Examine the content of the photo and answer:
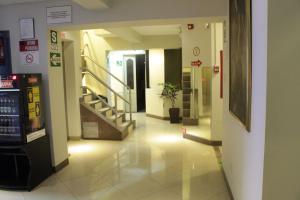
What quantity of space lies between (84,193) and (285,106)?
9.06ft

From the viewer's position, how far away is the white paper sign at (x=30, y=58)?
4.11 metres

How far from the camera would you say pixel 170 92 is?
8242 mm

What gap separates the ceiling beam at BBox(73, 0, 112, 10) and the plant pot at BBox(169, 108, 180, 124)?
4903mm

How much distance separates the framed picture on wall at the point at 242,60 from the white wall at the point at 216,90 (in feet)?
8.21

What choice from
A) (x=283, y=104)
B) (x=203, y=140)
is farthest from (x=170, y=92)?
(x=283, y=104)

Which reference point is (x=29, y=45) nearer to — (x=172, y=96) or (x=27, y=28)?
(x=27, y=28)

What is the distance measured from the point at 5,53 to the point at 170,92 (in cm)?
504

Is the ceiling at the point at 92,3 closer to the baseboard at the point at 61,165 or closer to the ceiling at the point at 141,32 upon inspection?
the baseboard at the point at 61,165

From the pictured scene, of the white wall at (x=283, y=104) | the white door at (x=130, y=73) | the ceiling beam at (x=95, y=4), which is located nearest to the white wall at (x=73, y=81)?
the ceiling beam at (x=95, y=4)

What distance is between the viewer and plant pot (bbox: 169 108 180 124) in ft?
26.8

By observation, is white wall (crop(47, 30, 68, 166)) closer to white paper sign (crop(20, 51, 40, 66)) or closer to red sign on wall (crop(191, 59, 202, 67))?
white paper sign (crop(20, 51, 40, 66))

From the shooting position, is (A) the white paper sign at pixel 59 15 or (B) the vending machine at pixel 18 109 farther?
(A) the white paper sign at pixel 59 15

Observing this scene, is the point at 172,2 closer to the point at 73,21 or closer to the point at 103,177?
the point at 73,21

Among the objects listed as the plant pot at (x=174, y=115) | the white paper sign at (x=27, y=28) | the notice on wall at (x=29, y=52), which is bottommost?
the plant pot at (x=174, y=115)
